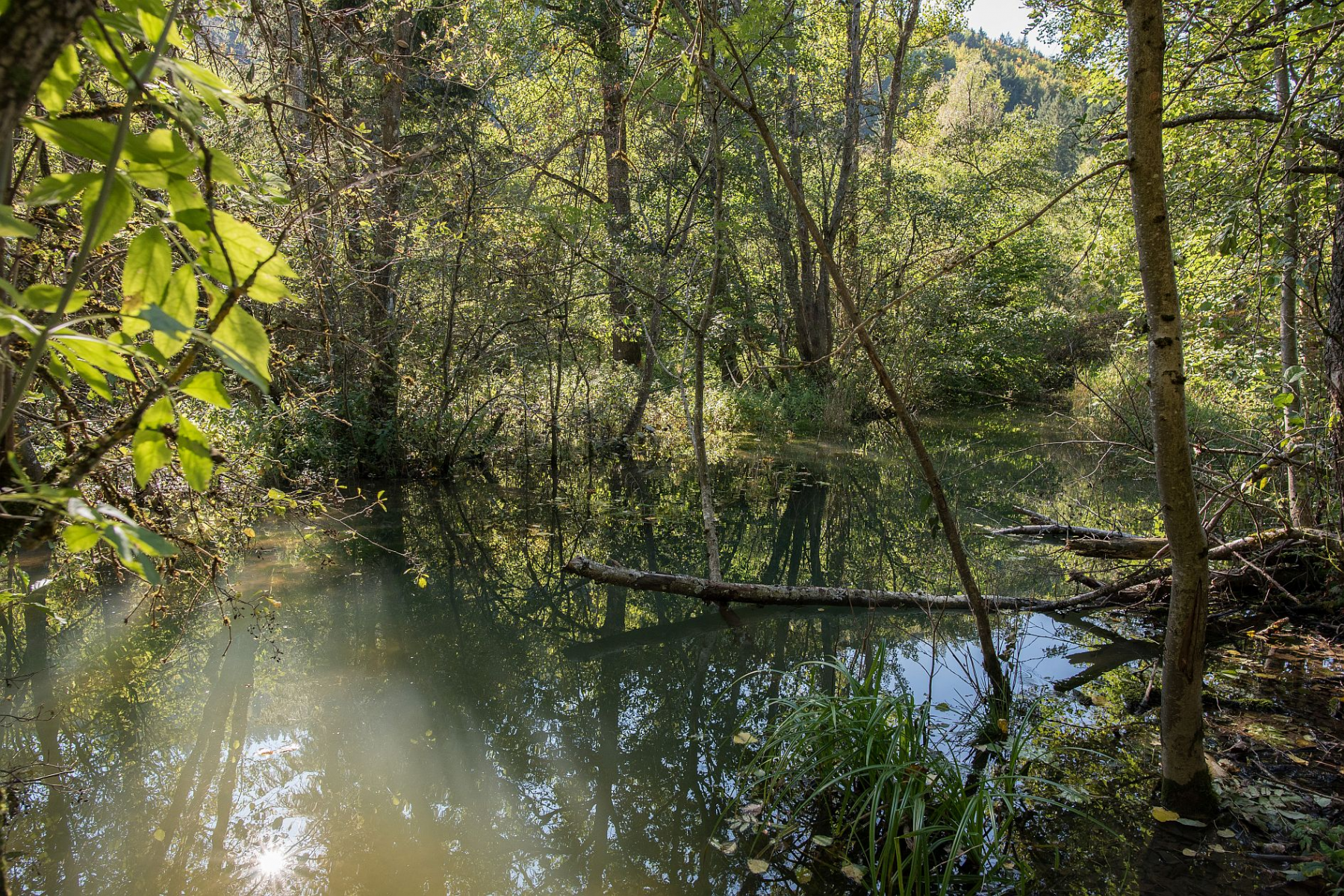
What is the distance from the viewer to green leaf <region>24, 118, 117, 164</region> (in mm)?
600

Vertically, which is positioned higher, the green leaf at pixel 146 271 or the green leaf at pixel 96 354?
the green leaf at pixel 146 271

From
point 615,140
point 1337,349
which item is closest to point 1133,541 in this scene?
point 1337,349

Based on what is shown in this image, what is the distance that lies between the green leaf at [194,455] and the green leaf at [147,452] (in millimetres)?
20

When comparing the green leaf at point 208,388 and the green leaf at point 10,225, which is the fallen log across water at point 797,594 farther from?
the green leaf at point 10,225

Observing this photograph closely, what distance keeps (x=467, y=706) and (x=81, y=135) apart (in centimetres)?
451

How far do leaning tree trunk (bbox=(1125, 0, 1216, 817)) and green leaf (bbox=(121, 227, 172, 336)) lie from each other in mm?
2775

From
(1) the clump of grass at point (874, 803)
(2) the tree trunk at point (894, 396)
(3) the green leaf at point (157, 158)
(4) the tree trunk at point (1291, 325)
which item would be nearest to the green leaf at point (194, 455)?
(3) the green leaf at point (157, 158)

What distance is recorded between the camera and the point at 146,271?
0.67 meters

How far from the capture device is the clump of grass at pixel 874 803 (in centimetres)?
278

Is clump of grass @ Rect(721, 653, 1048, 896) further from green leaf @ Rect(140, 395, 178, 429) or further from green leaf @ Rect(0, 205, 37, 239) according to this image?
green leaf @ Rect(0, 205, 37, 239)

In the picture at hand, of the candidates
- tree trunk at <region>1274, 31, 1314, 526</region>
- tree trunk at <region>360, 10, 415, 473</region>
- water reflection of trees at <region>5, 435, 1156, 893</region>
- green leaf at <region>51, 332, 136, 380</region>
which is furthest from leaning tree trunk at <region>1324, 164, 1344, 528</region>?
tree trunk at <region>360, 10, 415, 473</region>

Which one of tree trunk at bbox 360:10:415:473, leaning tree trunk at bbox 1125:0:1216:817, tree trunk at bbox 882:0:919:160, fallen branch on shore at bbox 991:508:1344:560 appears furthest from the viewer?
tree trunk at bbox 882:0:919:160

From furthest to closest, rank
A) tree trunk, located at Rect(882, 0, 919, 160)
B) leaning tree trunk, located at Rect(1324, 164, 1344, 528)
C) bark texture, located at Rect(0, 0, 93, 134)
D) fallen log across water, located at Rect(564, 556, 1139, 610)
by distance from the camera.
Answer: tree trunk, located at Rect(882, 0, 919, 160), fallen log across water, located at Rect(564, 556, 1139, 610), leaning tree trunk, located at Rect(1324, 164, 1344, 528), bark texture, located at Rect(0, 0, 93, 134)

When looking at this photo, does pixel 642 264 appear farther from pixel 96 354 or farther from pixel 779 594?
pixel 96 354
